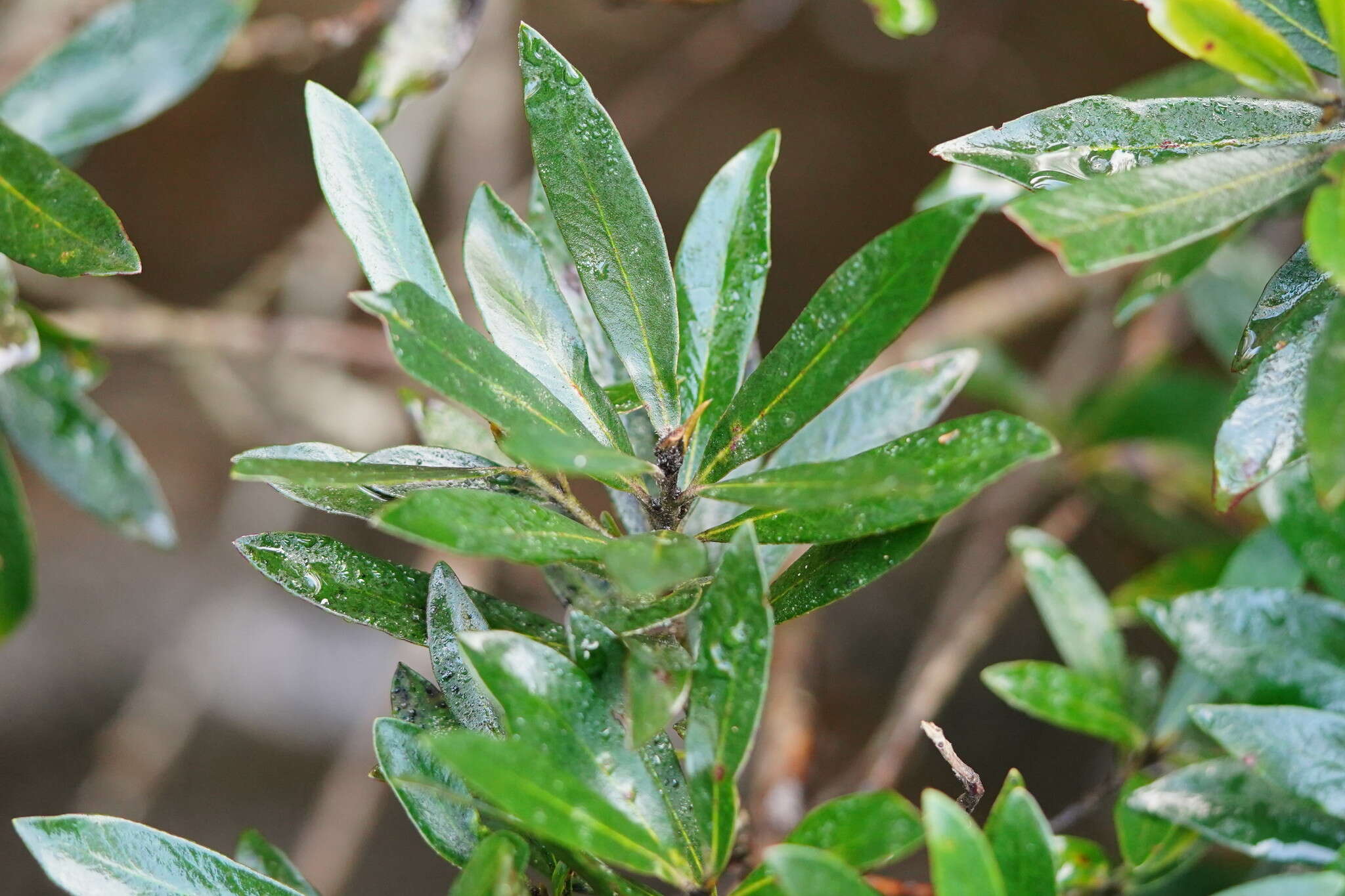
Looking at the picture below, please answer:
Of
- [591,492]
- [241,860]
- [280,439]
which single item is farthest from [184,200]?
[241,860]

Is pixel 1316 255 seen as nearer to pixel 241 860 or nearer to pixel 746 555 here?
pixel 746 555

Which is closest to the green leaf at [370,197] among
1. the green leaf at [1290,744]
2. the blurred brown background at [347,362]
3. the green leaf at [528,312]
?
the green leaf at [528,312]

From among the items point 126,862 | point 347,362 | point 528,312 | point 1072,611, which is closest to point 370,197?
point 528,312

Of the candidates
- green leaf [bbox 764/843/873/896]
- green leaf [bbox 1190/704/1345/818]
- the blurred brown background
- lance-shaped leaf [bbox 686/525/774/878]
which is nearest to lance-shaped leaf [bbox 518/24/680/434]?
lance-shaped leaf [bbox 686/525/774/878]

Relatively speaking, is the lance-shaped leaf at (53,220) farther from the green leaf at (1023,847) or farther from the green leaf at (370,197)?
the green leaf at (1023,847)

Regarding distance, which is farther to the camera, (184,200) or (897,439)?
(184,200)

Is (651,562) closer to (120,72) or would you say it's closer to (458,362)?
(458,362)
